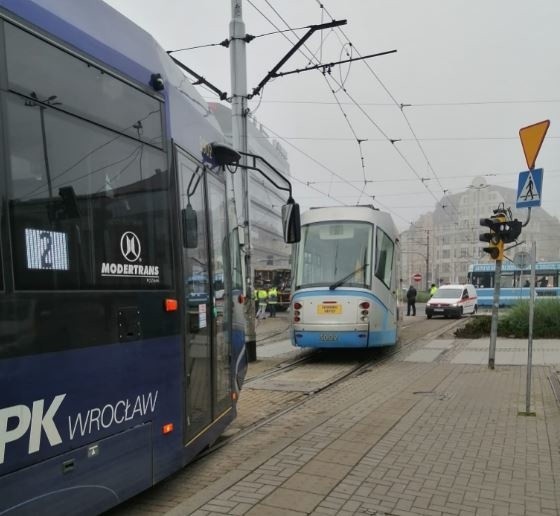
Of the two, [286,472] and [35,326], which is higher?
[35,326]

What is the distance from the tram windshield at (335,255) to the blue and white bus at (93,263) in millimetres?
7602

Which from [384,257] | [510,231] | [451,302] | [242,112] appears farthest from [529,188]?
[451,302]

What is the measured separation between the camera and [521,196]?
7914 millimetres

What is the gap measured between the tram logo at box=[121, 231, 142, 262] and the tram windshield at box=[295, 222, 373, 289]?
338 inches

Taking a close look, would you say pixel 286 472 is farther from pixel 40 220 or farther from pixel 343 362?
pixel 343 362

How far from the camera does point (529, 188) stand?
25.7 feet

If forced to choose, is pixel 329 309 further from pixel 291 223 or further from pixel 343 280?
pixel 291 223

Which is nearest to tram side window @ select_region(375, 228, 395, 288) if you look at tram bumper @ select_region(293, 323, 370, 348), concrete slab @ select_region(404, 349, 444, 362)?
tram bumper @ select_region(293, 323, 370, 348)

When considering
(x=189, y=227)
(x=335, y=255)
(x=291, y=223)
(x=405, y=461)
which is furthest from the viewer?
(x=335, y=255)

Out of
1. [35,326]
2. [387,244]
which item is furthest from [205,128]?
[387,244]

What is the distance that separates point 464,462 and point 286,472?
1.72 m

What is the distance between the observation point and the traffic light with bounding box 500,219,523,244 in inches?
400

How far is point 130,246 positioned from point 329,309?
8.60 meters

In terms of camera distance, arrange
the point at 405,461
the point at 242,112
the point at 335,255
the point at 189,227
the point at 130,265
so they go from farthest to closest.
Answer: the point at 242,112 → the point at 335,255 → the point at 405,461 → the point at 189,227 → the point at 130,265
